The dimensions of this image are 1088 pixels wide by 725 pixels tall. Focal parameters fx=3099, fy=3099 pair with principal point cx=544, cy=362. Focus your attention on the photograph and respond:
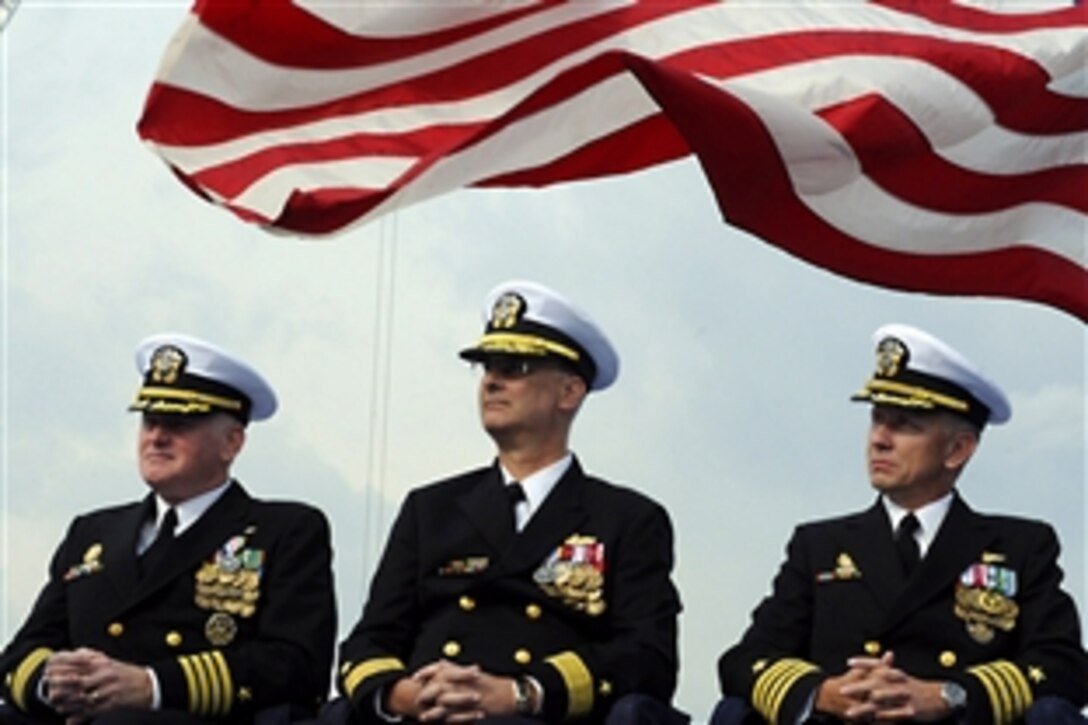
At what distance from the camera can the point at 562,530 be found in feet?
28.8

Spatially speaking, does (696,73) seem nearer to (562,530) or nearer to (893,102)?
(893,102)

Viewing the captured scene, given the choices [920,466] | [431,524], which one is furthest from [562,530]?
[920,466]

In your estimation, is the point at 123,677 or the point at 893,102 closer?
the point at 123,677

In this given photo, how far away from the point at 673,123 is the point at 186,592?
1.97 metres

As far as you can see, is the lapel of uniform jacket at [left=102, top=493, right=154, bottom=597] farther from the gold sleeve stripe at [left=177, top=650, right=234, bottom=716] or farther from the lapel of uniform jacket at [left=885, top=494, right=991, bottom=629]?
the lapel of uniform jacket at [left=885, top=494, right=991, bottom=629]

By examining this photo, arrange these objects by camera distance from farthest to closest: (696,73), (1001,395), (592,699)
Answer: (696,73) → (1001,395) → (592,699)

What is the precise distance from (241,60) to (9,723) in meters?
2.14

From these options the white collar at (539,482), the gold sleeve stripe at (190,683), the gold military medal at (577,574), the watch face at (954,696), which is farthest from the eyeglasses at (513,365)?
the watch face at (954,696)

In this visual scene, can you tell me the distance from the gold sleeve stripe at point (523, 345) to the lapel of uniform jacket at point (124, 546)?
1.16 m

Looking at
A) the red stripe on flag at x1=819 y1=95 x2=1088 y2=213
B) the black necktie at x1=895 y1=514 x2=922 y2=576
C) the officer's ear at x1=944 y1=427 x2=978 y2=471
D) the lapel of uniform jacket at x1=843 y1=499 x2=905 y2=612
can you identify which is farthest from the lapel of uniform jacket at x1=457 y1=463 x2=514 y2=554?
the red stripe on flag at x1=819 y1=95 x2=1088 y2=213

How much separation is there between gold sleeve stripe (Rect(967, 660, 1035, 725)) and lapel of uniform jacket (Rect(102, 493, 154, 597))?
96.6 inches

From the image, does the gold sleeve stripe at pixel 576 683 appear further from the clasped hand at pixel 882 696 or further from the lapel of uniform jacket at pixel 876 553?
the lapel of uniform jacket at pixel 876 553

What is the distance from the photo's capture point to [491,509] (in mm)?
8828

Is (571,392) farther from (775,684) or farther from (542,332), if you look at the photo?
(775,684)
